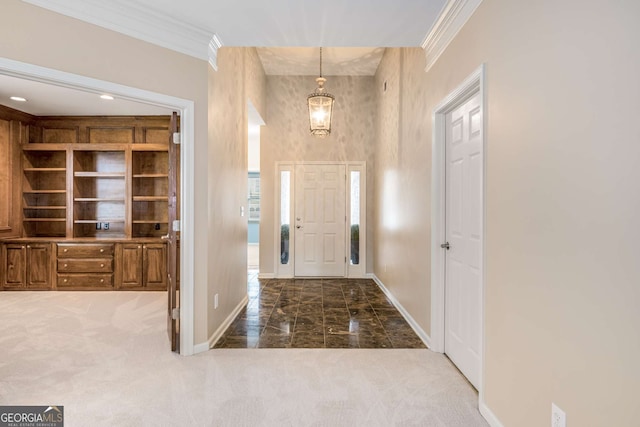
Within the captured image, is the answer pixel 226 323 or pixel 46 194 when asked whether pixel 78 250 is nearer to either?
pixel 46 194

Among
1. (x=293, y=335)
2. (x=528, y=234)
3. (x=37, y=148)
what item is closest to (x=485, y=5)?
(x=528, y=234)

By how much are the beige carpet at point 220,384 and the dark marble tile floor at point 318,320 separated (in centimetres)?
21

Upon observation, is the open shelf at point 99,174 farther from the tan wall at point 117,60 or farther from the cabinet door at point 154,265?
the tan wall at point 117,60

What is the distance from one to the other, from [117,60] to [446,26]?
8.21 ft

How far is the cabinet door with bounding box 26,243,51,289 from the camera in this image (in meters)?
4.90

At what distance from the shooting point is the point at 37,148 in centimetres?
515

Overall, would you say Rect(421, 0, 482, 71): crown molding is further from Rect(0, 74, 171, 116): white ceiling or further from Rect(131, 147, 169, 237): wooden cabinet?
Rect(131, 147, 169, 237): wooden cabinet

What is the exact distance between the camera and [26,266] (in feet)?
16.1

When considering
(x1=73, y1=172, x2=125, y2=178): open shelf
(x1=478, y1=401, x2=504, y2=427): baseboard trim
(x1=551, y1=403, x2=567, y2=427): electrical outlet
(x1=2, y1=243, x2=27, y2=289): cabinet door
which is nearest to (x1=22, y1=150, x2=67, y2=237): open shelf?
(x1=73, y1=172, x2=125, y2=178): open shelf

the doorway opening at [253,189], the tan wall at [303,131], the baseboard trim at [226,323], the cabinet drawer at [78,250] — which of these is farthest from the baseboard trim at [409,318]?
the cabinet drawer at [78,250]

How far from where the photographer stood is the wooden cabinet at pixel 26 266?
4.87 m

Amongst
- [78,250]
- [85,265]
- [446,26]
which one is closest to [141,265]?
[85,265]

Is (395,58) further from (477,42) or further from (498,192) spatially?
(498,192)

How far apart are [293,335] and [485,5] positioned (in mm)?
3094
